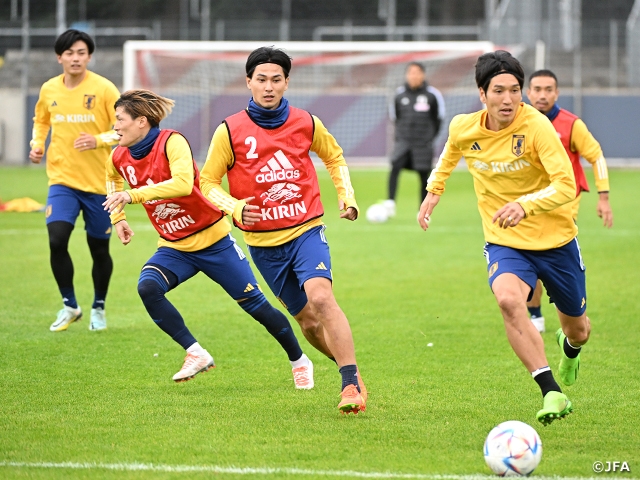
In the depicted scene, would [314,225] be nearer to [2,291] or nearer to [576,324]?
[576,324]

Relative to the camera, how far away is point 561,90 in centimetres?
3194

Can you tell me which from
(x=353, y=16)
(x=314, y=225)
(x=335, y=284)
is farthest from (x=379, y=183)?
(x=314, y=225)

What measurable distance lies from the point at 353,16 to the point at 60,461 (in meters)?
31.9

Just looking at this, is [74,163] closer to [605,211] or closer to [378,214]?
[605,211]

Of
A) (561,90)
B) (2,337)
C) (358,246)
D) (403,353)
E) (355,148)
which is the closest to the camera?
(403,353)

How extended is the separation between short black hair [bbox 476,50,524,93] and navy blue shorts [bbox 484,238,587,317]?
0.95 m

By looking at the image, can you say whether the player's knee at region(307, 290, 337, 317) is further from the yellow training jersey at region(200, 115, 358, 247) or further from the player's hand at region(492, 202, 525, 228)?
the player's hand at region(492, 202, 525, 228)

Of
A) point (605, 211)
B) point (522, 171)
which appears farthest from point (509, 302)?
point (605, 211)

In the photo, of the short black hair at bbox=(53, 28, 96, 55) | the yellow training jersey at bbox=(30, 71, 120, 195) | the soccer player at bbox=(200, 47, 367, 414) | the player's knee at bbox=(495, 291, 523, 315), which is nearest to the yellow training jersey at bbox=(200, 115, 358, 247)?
the soccer player at bbox=(200, 47, 367, 414)

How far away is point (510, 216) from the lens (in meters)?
5.36

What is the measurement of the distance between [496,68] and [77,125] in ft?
14.7

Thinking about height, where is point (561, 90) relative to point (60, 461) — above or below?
above

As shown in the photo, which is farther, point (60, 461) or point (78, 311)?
point (78, 311)

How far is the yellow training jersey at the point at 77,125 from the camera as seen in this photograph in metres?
8.77
